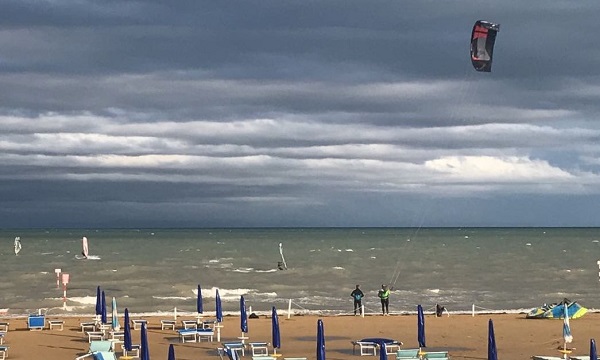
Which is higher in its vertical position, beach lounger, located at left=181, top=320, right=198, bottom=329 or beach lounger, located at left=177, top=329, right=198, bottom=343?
beach lounger, located at left=181, top=320, right=198, bottom=329

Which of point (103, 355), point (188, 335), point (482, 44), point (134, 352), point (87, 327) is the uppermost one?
point (482, 44)

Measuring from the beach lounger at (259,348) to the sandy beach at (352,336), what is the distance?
579 millimetres

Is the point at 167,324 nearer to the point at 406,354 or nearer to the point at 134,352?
the point at 134,352

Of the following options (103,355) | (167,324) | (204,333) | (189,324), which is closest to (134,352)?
(204,333)

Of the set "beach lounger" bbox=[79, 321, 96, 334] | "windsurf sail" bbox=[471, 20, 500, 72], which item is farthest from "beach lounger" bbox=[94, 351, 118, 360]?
"windsurf sail" bbox=[471, 20, 500, 72]

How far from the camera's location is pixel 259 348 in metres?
27.4

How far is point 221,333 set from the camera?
3288 cm

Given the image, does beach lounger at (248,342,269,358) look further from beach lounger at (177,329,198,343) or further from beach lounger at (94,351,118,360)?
beach lounger at (94,351,118,360)

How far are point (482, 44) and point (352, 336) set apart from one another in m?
10.2

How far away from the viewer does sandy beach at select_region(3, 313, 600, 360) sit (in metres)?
28.1

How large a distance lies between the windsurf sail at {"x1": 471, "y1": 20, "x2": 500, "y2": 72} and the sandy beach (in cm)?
840

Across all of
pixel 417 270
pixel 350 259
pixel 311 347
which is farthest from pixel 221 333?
pixel 350 259

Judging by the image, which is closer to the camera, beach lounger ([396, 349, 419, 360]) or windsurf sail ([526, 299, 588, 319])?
beach lounger ([396, 349, 419, 360])

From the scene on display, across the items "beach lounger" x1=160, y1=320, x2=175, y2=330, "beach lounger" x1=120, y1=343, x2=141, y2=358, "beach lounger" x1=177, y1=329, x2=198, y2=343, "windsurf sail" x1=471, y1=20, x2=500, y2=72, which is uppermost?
"windsurf sail" x1=471, y1=20, x2=500, y2=72
